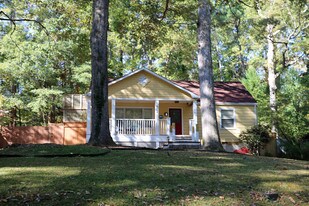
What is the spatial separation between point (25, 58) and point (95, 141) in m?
12.2

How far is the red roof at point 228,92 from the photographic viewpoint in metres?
19.6

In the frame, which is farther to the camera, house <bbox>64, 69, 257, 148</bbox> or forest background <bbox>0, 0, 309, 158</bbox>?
house <bbox>64, 69, 257, 148</bbox>

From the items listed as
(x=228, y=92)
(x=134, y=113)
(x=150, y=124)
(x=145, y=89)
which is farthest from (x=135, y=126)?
(x=228, y=92)

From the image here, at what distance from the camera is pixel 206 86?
12.6 meters

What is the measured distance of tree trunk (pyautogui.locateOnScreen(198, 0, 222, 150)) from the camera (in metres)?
12.1

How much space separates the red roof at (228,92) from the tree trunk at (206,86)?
22.5ft

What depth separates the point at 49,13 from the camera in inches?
825

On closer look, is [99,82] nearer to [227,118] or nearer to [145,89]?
[145,89]

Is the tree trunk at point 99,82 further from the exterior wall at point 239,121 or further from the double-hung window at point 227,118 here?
the double-hung window at point 227,118

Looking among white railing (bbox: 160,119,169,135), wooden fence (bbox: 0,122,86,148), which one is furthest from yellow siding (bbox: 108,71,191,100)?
wooden fence (bbox: 0,122,86,148)

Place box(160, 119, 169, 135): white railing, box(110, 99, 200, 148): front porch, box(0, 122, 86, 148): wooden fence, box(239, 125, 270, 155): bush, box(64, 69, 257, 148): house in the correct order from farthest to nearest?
1. box(0, 122, 86, 148): wooden fence
2. box(160, 119, 169, 135): white railing
3. box(64, 69, 257, 148): house
4. box(110, 99, 200, 148): front porch
5. box(239, 125, 270, 155): bush

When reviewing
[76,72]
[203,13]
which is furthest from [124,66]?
[203,13]

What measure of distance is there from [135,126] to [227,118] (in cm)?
616

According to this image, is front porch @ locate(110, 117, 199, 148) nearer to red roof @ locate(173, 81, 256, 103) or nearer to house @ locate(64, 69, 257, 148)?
house @ locate(64, 69, 257, 148)
